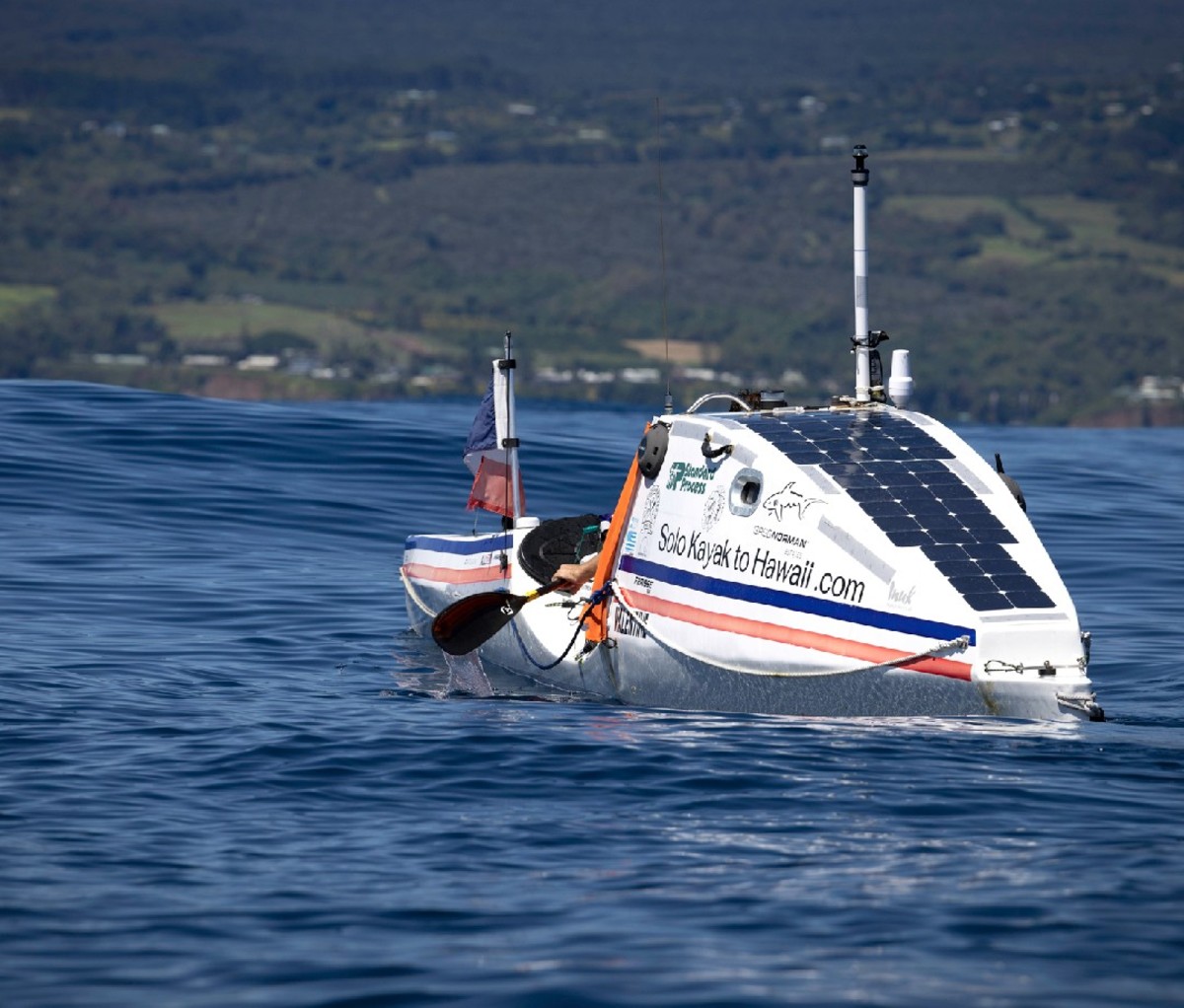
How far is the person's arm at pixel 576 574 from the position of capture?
66.0ft

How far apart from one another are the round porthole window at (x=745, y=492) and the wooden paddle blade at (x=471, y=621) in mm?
3729

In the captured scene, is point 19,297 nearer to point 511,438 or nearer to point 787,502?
point 511,438

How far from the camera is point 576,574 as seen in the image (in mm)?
20109

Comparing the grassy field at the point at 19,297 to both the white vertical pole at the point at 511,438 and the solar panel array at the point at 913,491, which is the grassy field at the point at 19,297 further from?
the solar panel array at the point at 913,491

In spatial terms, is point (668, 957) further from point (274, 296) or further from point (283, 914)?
point (274, 296)

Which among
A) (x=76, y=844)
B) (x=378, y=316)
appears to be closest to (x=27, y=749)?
(x=76, y=844)

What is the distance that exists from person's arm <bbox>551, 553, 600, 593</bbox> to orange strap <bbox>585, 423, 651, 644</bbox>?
0.51m

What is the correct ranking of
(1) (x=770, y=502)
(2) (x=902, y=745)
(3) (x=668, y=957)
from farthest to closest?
(1) (x=770, y=502), (2) (x=902, y=745), (3) (x=668, y=957)

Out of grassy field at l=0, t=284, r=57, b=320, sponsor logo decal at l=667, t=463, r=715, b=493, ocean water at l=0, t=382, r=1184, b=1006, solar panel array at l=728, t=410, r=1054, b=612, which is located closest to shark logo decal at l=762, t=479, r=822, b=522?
solar panel array at l=728, t=410, r=1054, b=612

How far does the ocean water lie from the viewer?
10.4 meters

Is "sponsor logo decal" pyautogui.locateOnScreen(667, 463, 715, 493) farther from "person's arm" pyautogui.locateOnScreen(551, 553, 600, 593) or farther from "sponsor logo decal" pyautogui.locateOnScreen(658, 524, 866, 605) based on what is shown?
"person's arm" pyautogui.locateOnScreen(551, 553, 600, 593)

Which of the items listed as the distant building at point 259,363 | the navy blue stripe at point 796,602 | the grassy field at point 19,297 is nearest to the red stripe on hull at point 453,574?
the navy blue stripe at point 796,602

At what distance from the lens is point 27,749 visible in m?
15.8

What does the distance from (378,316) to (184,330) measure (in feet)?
75.3
